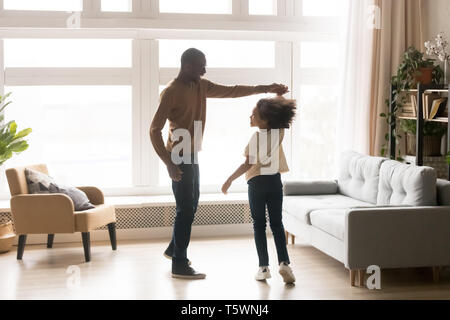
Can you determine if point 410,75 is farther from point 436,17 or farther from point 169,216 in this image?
point 169,216

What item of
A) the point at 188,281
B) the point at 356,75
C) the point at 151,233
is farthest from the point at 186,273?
the point at 356,75

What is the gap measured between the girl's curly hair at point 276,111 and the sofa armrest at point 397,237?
0.72m

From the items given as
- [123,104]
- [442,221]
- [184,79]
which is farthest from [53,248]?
[442,221]

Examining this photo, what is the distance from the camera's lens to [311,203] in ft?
17.1

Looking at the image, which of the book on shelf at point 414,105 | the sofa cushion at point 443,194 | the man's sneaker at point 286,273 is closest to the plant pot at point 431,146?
the book on shelf at point 414,105

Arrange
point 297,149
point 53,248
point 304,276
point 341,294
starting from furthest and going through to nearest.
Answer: point 297,149
point 53,248
point 304,276
point 341,294

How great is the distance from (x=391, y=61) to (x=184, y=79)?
8.73 feet

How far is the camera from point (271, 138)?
4.19 meters

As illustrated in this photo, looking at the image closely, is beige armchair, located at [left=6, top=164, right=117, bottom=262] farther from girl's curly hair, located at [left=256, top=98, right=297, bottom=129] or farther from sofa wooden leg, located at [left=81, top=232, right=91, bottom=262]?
girl's curly hair, located at [left=256, top=98, right=297, bottom=129]

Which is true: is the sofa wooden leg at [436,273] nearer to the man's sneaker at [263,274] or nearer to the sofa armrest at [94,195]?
the man's sneaker at [263,274]

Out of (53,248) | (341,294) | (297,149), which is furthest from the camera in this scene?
(297,149)

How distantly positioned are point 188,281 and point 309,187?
5.78 ft

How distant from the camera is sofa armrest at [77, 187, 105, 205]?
5.58 m
